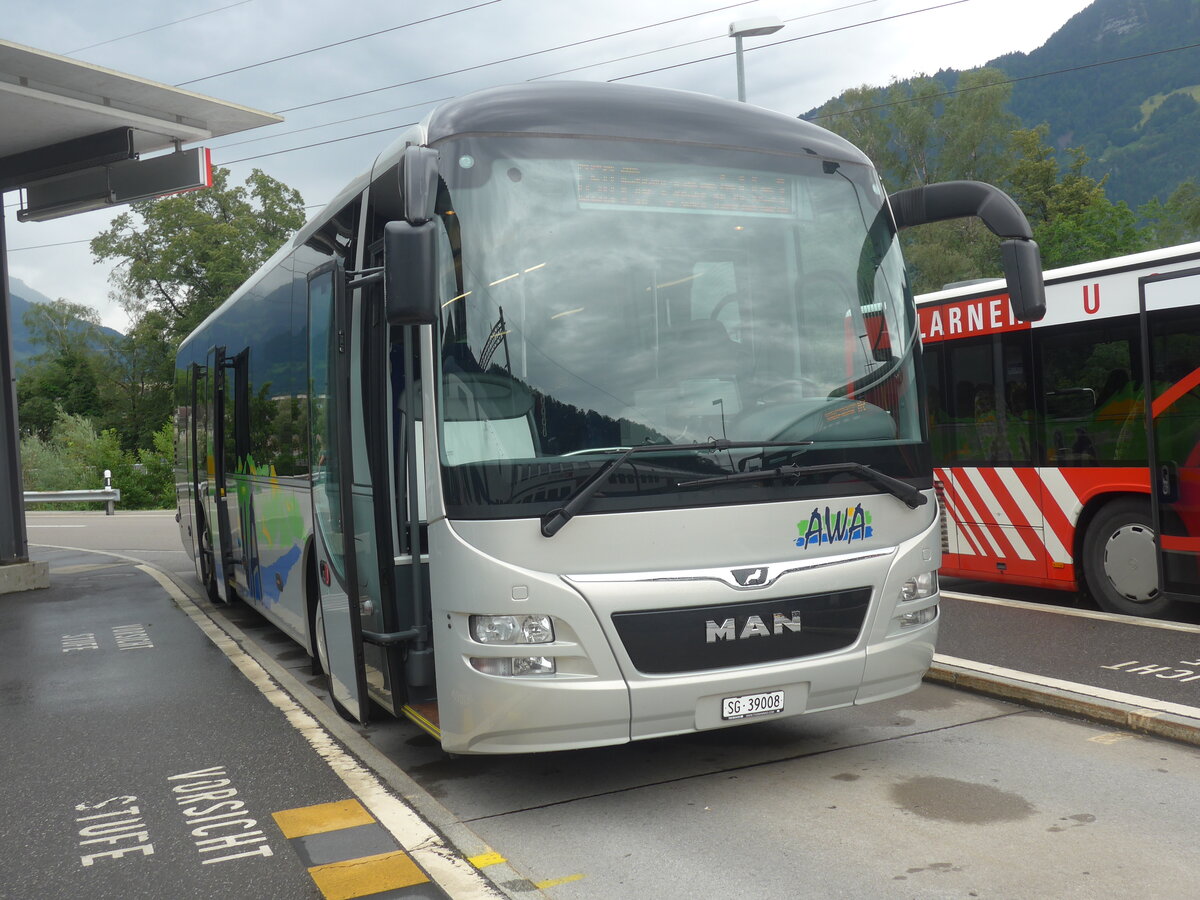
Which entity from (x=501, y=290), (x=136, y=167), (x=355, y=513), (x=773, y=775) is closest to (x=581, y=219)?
(x=501, y=290)

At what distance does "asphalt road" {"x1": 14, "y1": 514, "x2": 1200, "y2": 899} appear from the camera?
450cm

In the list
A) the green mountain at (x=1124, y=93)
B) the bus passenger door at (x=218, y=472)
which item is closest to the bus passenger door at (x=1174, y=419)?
the bus passenger door at (x=218, y=472)

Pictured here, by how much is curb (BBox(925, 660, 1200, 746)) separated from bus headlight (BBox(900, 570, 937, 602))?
4.81 feet

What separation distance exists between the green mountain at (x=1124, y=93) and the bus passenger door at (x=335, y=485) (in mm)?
84434

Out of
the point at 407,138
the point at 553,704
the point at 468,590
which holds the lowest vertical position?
the point at 553,704

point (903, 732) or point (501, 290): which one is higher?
point (501, 290)

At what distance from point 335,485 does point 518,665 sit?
6.22 feet

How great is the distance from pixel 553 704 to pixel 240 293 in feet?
24.0

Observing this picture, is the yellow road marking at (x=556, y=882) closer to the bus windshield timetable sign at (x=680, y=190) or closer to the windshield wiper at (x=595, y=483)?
the windshield wiper at (x=595, y=483)

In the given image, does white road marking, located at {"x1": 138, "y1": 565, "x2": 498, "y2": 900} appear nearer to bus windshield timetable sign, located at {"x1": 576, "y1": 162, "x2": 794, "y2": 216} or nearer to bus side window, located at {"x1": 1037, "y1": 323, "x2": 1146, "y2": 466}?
bus windshield timetable sign, located at {"x1": 576, "y1": 162, "x2": 794, "y2": 216}

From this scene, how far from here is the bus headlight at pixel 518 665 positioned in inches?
197

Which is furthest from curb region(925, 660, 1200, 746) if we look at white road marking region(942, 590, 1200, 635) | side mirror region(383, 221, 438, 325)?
side mirror region(383, 221, 438, 325)

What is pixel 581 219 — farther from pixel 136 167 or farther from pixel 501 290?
pixel 136 167

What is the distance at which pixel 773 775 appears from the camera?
584cm
